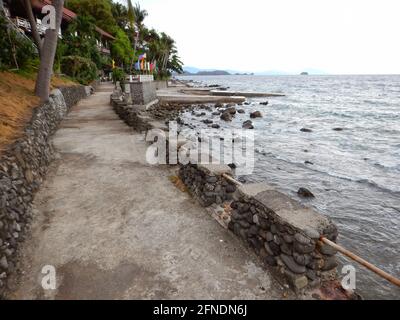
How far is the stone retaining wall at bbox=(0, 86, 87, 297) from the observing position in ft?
13.2

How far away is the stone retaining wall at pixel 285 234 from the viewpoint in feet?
11.9

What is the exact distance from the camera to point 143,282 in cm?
386

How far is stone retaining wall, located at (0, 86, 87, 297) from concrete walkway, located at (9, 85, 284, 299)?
258 millimetres

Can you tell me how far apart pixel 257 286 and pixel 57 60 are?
24.9m

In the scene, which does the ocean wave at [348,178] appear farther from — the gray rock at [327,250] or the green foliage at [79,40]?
the green foliage at [79,40]

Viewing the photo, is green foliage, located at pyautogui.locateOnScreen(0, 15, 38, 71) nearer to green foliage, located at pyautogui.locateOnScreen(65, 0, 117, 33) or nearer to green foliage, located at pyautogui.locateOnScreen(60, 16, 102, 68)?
green foliage, located at pyautogui.locateOnScreen(60, 16, 102, 68)

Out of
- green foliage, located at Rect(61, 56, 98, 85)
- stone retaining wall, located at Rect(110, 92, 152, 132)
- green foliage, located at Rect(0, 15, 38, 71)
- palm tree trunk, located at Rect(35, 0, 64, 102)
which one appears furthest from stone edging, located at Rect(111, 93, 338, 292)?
green foliage, located at Rect(61, 56, 98, 85)

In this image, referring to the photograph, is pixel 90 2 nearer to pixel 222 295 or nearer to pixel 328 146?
pixel 328 146

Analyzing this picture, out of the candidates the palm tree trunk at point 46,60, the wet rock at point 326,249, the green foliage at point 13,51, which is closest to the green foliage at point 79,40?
the green foliage at point 13,51

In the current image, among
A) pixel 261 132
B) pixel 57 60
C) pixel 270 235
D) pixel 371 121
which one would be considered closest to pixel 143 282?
pixel 270 235

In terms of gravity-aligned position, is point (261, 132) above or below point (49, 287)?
below

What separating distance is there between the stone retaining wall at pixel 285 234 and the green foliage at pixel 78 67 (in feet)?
86.7

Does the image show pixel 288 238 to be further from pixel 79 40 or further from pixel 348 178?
pixel 79 40

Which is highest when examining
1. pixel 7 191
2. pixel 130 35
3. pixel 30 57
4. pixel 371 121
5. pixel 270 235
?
pixel 130 35
